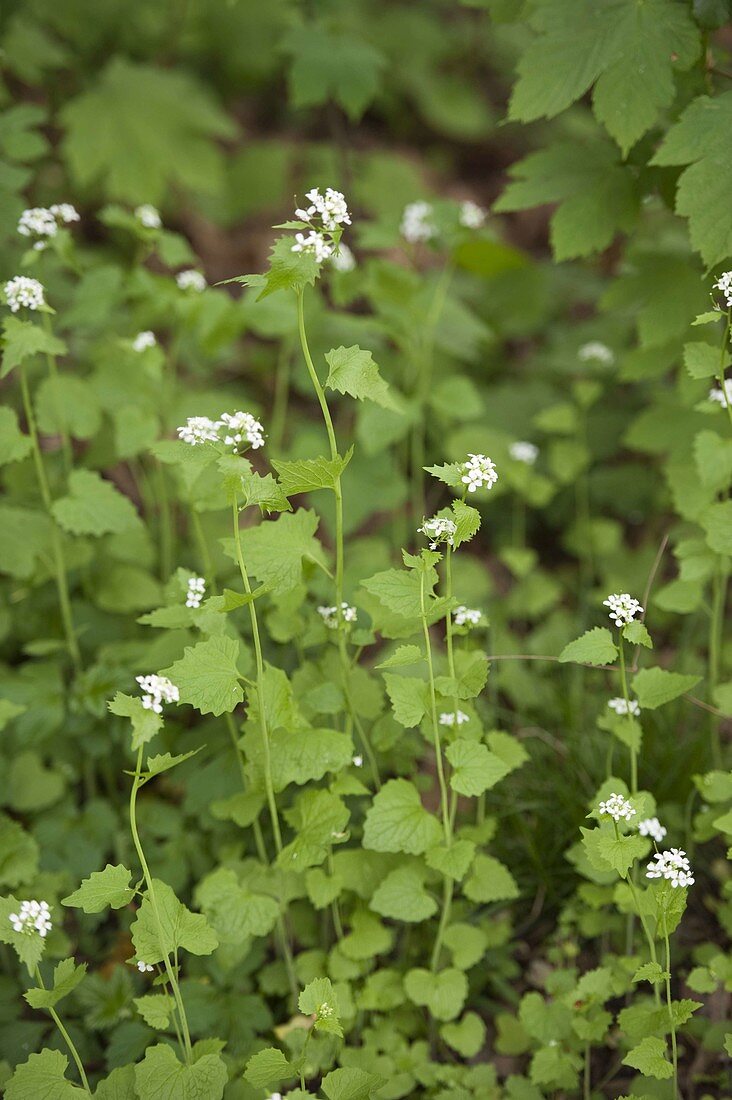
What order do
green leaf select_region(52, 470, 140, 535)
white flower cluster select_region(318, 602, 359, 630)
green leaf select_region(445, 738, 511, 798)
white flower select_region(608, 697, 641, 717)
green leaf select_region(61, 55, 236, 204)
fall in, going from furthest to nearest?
1. green leaf select_region(61, 55, 236, 204)
2. green leaf select_region(52, 470, 140, 535)
3. white flower cluster select_region(318, 602, 359, 630)
4. white flower select_region(608, 697, 641, 717)
5. green leaf select_region(445, 738, 511, 798)

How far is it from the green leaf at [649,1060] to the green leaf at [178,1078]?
803mm

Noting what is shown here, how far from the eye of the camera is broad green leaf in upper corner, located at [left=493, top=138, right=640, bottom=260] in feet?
8.26

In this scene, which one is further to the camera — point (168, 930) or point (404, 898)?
point (404, 898)

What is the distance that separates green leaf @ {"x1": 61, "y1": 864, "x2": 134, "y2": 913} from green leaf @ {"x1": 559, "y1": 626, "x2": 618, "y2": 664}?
970mm

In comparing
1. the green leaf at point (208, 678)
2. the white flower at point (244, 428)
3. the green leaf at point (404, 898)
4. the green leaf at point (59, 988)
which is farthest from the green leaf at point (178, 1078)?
the white flower at point (244, 428)

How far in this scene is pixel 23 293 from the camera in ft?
7.08

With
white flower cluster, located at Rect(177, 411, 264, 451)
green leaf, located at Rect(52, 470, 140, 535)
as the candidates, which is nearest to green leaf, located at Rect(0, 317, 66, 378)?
green leaf, located at Rect(52, 470, 140, 535)

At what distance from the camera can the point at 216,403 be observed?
3.02 m

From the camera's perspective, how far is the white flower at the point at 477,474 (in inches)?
71.2

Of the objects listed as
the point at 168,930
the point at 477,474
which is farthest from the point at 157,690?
the point at 477,474

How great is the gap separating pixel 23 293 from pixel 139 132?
202 centimetres

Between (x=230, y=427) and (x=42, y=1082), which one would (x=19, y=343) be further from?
(x=42, y=1082)

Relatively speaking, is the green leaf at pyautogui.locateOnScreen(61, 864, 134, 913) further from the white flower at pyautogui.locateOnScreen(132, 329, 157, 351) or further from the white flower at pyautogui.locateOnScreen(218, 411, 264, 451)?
the white flower at pyautogui.locateOnScreen(132, 329, 157, 351)

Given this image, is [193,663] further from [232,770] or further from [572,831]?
[572,831]
